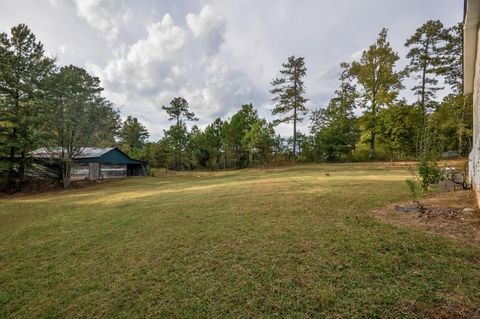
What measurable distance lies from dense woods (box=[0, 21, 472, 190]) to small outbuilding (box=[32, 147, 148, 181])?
1102 millimetres

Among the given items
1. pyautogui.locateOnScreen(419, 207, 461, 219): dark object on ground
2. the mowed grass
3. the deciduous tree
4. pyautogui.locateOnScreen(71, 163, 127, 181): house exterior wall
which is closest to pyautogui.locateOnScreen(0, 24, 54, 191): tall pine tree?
pyautogui.locateOnScreen(71, 163, 127, 181): house exterior wall

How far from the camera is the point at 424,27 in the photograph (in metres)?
19.9

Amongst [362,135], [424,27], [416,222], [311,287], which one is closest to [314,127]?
[362,135]

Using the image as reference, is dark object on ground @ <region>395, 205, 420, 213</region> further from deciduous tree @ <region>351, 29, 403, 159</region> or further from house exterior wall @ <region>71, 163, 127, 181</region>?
house exterior wall @ <region>71, 163, 127, 181</region>

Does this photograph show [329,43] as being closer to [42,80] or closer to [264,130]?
[264,130]

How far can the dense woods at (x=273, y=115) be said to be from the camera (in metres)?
15.1

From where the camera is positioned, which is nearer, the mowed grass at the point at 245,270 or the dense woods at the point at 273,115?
the mowed grass at the point at 245,270

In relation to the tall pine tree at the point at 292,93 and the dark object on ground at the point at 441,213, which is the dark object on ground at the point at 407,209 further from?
the tall pine tree at the point at 292,93

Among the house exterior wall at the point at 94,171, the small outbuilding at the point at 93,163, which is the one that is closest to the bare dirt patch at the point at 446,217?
the small outbuilding at the point at 93,163

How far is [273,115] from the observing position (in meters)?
27.0

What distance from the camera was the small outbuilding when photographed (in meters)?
17.5

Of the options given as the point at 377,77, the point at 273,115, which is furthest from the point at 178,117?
the point at 377,77

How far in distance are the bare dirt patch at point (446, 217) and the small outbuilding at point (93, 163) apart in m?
20.7

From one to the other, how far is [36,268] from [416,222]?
6303 mm
